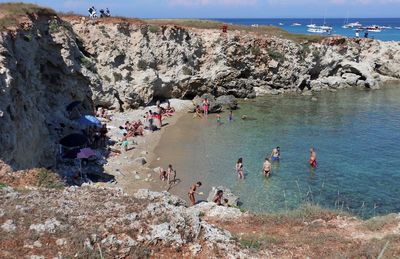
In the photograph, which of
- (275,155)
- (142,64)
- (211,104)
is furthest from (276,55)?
(275,155)

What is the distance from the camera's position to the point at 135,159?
30.3 m

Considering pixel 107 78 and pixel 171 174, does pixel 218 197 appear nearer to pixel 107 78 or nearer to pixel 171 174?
pixel 171 174

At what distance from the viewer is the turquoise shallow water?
24797 mm

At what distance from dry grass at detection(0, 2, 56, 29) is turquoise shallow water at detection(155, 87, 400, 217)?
527 inches

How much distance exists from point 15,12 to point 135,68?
18.8 m

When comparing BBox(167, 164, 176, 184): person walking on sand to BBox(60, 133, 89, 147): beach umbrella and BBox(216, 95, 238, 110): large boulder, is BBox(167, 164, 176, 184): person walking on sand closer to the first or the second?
BBox(60, 133, 89, 147): beach umbrella

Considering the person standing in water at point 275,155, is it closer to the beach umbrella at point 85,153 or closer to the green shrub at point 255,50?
the beach umbrella at point 85,153

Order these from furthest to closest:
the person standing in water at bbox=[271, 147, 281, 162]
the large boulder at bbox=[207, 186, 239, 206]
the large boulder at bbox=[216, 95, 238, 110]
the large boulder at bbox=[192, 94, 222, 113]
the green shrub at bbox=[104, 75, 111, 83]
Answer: the large boulder at bbox=[216, 95, 238, 110]
the large boulder at bbox=[192, 94, 222, 113]
the green shrub at bbox=[104, 75, 111, 83]
the person standing in water at bbox=[271, 147, 281, 162]
the large boulder at bbox=[207, 186, 239, 206]

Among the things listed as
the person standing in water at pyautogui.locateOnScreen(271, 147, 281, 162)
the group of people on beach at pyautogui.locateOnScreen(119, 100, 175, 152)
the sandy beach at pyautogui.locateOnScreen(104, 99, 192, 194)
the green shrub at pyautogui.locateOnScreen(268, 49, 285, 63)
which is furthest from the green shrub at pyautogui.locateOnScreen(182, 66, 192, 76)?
the person standing in water at pyautogui.locateOnScreen(271, 147, 281, 162)

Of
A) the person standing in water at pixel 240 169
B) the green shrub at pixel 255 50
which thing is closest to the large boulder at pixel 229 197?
the person standing in water at pixel 240 169

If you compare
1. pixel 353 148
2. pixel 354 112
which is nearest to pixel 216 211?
pixel 353 148

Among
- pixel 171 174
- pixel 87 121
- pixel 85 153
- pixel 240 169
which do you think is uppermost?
pixel 87 121

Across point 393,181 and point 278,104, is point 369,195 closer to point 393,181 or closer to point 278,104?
point 393,181

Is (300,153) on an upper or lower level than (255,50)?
lower
